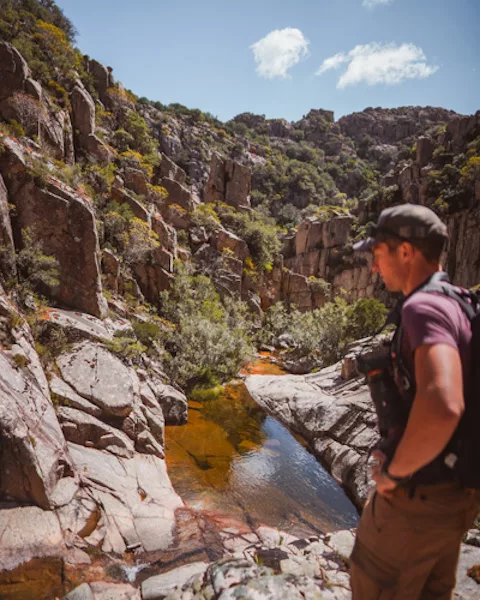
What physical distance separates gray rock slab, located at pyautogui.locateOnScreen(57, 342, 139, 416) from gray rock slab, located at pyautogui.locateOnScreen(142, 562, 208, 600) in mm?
5180

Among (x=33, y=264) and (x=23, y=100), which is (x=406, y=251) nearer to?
(x=33, y=264)

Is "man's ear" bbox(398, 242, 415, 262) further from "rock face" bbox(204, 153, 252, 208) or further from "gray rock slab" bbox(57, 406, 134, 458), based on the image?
"rock face" bbox(204, 153, 252, 208)

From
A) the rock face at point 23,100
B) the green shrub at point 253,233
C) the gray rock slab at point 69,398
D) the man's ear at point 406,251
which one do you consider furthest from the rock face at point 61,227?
the green shrub at point 253,233

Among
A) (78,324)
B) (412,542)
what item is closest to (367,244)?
(412,542)

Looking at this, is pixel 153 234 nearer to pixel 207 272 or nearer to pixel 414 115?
pixel 207 272

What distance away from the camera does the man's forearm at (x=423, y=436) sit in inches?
53.6

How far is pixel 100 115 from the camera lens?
28016 millimetres

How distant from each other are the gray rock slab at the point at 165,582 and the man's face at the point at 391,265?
4.25 metres

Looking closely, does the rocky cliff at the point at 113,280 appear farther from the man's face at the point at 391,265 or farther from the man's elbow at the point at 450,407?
the man's face at the point at 391,265

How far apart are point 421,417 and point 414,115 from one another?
309ft

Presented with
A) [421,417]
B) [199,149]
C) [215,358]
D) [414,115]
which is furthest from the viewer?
[414,115]

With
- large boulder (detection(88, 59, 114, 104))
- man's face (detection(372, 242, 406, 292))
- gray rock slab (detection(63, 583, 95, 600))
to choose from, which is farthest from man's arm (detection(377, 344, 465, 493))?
large boulder (detection(88, 59, 114, 104))

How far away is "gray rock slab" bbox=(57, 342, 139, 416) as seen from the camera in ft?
29.7

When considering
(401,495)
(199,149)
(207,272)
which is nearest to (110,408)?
(401,495)
